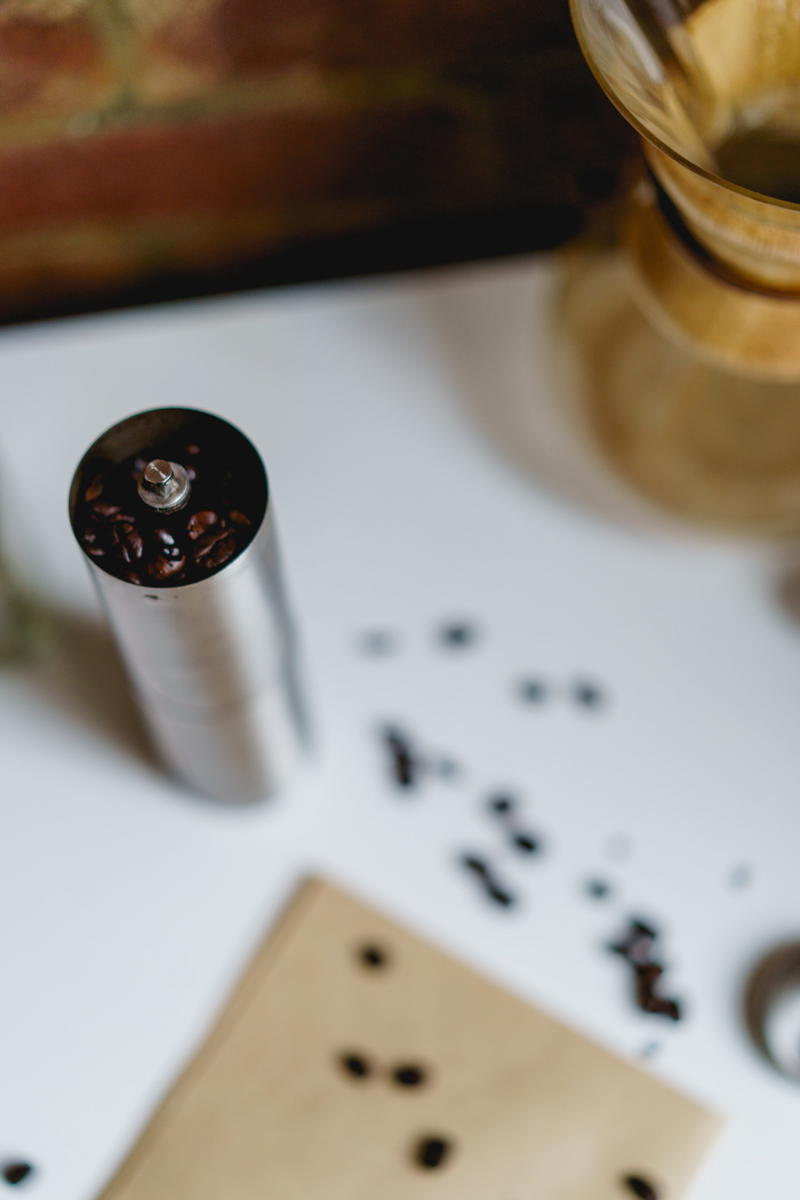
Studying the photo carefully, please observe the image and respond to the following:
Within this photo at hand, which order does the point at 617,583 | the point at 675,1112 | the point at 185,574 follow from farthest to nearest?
the point at 617,583 → the point at 675,1112 → the point at 185,574

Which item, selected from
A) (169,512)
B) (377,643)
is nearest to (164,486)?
(169,512)

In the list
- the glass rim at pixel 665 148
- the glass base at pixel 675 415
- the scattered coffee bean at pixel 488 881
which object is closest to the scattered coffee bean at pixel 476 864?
the scattered coffee bean at pixel 488 881

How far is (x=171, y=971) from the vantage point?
55 cm

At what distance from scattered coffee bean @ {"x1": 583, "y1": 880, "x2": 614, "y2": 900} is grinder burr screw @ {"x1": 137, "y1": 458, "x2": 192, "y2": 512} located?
0.88 ft

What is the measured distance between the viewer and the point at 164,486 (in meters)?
0.42

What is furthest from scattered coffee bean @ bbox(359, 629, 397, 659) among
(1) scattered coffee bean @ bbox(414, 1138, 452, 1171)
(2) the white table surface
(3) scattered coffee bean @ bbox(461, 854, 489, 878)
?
(1) scattered coffee bean @ bbox(414, 1138, 452, 1171)

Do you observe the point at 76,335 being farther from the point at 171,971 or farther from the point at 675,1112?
the point at 675,1112

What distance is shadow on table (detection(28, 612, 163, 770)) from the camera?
590mm

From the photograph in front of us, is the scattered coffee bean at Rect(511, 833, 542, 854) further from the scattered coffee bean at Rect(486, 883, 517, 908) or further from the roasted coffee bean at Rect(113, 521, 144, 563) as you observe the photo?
the roasted coffee bean at Rect(113, 521, 144, 563)

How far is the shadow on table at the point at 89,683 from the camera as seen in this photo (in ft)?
1.94

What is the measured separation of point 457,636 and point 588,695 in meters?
0.07

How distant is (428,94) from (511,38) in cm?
5

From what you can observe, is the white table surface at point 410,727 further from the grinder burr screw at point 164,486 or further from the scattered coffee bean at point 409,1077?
the grinder burr screw at point 164,486

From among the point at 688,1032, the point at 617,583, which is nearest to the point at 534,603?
the point at 617,583
